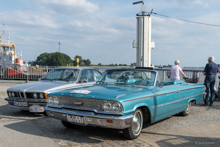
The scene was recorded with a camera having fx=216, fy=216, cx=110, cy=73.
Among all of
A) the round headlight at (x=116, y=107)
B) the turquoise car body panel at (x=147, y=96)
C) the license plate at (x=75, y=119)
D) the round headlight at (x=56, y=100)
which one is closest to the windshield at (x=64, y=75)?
the turquoise car body panel at (x=147, y=96)

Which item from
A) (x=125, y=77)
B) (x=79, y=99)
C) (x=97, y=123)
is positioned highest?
(x=125, y=77)

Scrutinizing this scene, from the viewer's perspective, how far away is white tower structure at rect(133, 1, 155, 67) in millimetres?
12883

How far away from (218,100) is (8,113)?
8269 millimetres

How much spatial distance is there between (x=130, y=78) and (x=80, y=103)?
1.68 m

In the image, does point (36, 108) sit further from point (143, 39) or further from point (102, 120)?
point (143, 39)

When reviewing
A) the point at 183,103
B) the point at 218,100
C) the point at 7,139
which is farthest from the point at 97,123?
the point at 218,100

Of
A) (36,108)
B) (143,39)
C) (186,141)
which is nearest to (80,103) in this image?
(186,141)

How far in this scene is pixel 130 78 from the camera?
547 cm

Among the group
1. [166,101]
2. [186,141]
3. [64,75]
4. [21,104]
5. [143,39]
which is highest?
[143,39]

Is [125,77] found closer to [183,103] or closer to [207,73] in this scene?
[183,103]

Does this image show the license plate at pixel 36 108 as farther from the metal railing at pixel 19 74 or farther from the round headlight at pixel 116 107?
the metal railing at pixel 19 74

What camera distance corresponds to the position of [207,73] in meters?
8.29

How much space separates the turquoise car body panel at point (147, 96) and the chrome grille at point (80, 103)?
3.2 inches

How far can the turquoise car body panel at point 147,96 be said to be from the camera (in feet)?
13.5
